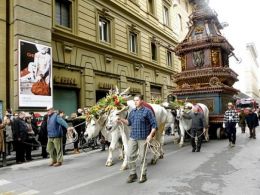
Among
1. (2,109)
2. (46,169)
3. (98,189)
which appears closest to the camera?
(98,189)

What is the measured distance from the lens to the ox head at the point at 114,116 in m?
9.23

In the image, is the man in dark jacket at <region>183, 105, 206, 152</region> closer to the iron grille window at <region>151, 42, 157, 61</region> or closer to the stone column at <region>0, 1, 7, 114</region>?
the stone column at <region>0, 1, 7, 114</region>

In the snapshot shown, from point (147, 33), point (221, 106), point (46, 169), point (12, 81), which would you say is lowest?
point (46, 169)

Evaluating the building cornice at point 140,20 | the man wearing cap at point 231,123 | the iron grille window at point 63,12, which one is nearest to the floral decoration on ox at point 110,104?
the man wearing cap at point 231,123

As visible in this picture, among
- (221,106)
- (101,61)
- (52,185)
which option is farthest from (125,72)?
(52,185)

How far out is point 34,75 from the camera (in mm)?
15234

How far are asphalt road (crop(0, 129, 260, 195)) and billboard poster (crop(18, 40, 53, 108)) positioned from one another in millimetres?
4720

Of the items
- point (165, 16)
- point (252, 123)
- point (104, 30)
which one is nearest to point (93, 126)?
point (252, 123)

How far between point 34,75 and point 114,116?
24.1ft

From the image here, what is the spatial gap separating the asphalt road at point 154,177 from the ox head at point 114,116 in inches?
45.3

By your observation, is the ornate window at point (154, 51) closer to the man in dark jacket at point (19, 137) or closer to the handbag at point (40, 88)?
the handbag at point (40, 88)

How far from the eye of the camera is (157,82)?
94.9 feet

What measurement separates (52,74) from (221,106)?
8.61 m

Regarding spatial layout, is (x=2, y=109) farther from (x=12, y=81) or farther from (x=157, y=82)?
(x=157, y=82)
